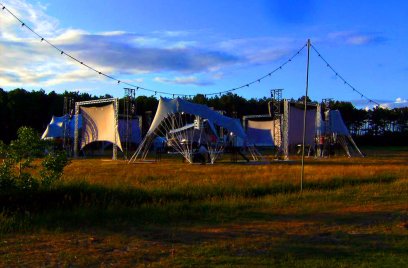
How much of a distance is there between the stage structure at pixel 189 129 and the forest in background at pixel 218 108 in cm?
2255

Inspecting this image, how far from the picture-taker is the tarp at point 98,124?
50459mm

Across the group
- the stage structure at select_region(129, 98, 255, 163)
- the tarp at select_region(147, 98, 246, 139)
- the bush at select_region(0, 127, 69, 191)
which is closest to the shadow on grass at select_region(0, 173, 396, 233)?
the bush at select_region(0, 127, 69, 191)

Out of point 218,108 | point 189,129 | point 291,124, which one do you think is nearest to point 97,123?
point 189,129

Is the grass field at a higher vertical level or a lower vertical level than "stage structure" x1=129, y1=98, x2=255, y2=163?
lower

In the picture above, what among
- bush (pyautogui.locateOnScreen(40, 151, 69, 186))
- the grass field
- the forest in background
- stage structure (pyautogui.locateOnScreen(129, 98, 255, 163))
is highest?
the forest in background

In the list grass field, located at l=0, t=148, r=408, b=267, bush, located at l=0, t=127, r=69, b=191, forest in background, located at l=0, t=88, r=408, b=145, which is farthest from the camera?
forest in background, located at l=0, t=88, r=408, b=145

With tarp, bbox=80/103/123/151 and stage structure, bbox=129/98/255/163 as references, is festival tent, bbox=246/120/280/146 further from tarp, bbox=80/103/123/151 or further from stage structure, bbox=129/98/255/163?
stage structure, bbox=129/98/255/163

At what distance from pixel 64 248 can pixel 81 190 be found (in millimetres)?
6038

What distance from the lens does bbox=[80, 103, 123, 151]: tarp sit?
5046cm

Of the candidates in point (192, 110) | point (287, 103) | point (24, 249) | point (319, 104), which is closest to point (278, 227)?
point (24, 249)

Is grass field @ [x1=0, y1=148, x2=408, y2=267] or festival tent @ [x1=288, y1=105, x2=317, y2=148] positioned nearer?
grass field @ [x1=0, y1=148, x2=408, y2=267]

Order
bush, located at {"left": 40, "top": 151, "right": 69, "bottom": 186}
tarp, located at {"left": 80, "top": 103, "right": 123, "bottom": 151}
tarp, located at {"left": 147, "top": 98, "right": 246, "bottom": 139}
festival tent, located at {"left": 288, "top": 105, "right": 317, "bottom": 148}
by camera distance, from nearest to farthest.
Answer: bush, located at {"left": 40, "top": 151, "right": 69, "bottom": 186} < tarp, located at {"left": 147, "top": 98, "right": 246, "bottom": 139} < festival tent, located at {"left": 288, "top": 105, "right": 317, "bottom": 148} < tarp, located at {"left": 80, "top": 103, "right": 123, "bottom": 151}

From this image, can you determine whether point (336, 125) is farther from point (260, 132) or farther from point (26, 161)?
point (26, 161)

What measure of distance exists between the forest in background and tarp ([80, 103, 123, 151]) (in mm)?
18709
